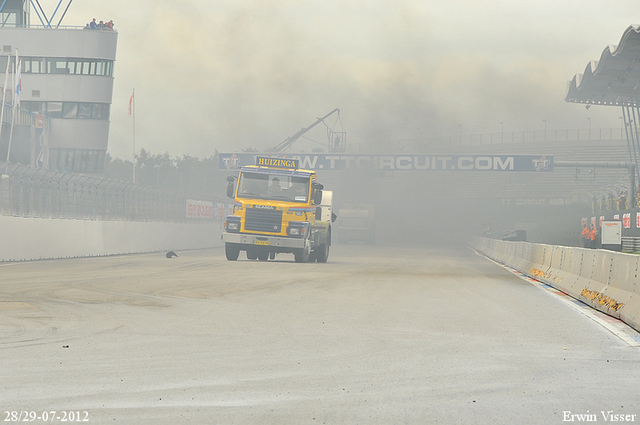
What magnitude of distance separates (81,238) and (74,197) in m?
1.46

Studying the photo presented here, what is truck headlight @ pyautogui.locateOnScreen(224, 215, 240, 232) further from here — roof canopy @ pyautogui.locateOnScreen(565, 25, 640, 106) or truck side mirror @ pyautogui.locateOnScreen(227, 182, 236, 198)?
roof canopy @ pyautogui.locateOnScreen(565, 25, 640, 106)

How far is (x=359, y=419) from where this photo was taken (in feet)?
16.4

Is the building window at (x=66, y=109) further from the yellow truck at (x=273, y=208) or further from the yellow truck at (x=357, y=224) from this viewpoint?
the yellow truck at (x=273, y=208)

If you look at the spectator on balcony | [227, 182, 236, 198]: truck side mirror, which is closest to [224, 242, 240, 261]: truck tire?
[227, 182, 236, 198]: truck side mirror

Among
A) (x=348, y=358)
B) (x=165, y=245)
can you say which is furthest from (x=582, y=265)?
(x=165, y=245)

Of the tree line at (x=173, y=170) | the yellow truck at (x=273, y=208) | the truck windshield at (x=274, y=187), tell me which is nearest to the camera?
the yellow truck at (x=273, y=208)

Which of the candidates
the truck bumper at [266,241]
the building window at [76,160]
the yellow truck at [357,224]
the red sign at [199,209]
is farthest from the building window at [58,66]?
the truck bumper at [266,241]

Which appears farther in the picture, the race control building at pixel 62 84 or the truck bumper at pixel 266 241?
the race control building at pixel 62 84

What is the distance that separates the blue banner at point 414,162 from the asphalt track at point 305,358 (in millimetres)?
54473

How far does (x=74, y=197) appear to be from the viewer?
28.5 m

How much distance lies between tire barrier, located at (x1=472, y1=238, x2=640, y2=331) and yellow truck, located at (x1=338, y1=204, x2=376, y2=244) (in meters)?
39.8

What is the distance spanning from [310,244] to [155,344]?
18301 millimetres

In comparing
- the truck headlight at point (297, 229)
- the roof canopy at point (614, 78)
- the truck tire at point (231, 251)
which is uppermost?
the roof canopy at point (614, 78)

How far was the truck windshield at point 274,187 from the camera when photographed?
2522 centimetres
